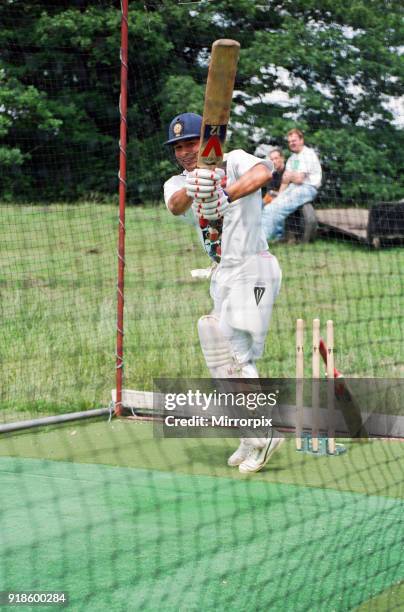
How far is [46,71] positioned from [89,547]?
23.6 feet

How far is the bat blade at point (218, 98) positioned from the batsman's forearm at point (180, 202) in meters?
0.70

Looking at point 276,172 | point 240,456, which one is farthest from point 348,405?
point 276,172

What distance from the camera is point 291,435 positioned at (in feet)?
18.4

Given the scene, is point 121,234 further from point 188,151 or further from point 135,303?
point 135,303

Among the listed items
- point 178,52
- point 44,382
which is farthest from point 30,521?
point 178,52

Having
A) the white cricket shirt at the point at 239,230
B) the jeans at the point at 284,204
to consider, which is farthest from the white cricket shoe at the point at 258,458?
the jeans at the point at 284,204

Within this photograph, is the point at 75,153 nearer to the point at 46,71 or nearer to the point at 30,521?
the point at 46,71

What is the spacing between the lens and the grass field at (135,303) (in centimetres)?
669

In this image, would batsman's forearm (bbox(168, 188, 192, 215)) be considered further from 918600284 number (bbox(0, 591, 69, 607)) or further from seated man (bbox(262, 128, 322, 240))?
seated man (bbox(262, 128, 322, 240))

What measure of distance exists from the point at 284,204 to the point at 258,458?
3366 millimetres

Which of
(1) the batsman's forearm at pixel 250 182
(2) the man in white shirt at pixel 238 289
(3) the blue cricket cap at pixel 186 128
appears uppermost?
(3) the blue cricket cap at pixel 186 128

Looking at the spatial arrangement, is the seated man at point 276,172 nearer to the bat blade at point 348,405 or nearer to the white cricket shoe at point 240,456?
the bat blade at point 348,405

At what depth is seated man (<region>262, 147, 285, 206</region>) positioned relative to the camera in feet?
25.4

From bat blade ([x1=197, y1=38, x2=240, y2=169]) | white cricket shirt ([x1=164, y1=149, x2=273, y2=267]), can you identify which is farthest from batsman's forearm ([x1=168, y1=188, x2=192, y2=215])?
bat blade ([x1=197, y1=38, x2=240, y2=169])
